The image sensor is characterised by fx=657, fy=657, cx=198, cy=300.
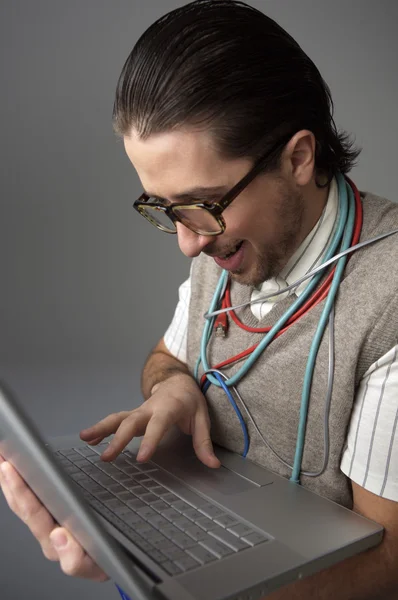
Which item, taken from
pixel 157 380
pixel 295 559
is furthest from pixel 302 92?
pixel 295 559

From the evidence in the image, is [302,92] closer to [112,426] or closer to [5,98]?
[112,426]

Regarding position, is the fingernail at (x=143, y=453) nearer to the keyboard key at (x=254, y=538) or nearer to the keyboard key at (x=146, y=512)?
the keyboard key at (x=146, y=512)

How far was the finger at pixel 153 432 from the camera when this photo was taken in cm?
117

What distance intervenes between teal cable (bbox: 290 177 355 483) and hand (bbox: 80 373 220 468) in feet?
0.51

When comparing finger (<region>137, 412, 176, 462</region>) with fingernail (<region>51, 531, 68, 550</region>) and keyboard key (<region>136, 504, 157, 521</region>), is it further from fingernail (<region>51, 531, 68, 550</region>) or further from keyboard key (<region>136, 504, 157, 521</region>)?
fingernail (<region>51, 531, 68, 550</region>)

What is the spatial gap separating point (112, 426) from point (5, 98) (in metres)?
2.07

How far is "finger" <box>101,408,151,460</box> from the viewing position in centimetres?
118

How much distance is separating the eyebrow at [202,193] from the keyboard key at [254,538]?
579mm

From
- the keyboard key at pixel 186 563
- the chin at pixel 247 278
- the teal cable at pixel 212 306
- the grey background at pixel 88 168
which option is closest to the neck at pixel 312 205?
the chin at pixel 247 278

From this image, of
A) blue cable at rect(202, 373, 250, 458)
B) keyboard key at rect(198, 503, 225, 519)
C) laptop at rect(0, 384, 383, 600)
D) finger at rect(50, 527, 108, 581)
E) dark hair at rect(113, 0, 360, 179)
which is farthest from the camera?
blue cable at rect(202, 373, 250, 458)

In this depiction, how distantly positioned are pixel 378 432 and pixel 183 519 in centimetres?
35

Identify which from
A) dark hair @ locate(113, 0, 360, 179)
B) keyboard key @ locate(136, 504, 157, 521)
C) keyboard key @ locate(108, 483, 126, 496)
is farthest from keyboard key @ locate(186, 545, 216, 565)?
dark hair @ locate(113, 0, 360, 179)

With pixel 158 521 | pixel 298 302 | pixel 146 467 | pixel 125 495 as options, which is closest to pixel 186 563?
pixel 158 521

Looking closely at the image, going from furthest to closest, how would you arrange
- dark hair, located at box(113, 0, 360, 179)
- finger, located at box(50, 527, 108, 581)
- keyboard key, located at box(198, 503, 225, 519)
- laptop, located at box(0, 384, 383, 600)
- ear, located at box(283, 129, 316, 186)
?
ear, located at box(283, 129, 316, 186) → dark hair, located at box(113, 0, 360, 179) → keyboard key, located at box(198, 503, 225, 519) → finger, located at box(50, 527, 108, 581) → laptop, located at box(0, 384, 383, 600)
